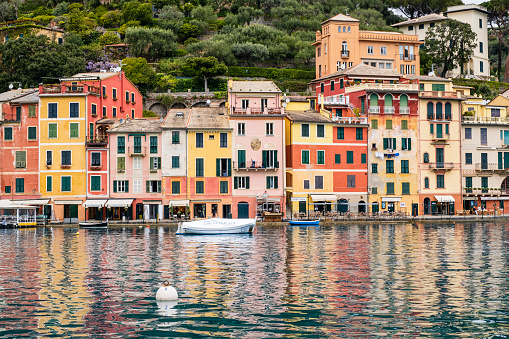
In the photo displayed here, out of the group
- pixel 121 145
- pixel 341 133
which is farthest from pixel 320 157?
pixel 121 145

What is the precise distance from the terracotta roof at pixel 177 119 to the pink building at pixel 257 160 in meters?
4.96

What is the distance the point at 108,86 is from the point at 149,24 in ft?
157

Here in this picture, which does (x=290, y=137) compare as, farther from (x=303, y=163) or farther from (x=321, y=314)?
(x=321, y=314)

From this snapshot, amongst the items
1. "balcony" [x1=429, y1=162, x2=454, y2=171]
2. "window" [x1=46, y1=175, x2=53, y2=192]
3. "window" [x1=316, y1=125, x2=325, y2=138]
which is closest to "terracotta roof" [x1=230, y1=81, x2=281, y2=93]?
"window" [x1=316, y1=125, x2=325, y2=138]

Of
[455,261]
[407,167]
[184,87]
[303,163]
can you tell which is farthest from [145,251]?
[184,87]

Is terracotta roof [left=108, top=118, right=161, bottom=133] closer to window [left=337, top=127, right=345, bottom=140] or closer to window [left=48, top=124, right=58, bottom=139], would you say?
window [left=48, top=124, right=58, bottom=139]

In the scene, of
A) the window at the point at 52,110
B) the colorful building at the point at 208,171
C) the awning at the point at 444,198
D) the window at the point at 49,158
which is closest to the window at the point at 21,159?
the window at the point at 49,158

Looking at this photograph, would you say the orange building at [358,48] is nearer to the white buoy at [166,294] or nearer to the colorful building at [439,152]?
the colorful building at [439,152]

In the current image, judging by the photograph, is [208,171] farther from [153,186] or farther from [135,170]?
[135,170]

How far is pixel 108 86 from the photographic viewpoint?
77000 millimetres

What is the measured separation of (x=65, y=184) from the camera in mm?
72188

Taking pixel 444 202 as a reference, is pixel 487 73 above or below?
above

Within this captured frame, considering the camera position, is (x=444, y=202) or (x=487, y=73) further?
(x=487, y=73)

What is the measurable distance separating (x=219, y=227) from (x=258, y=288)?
101 ft
